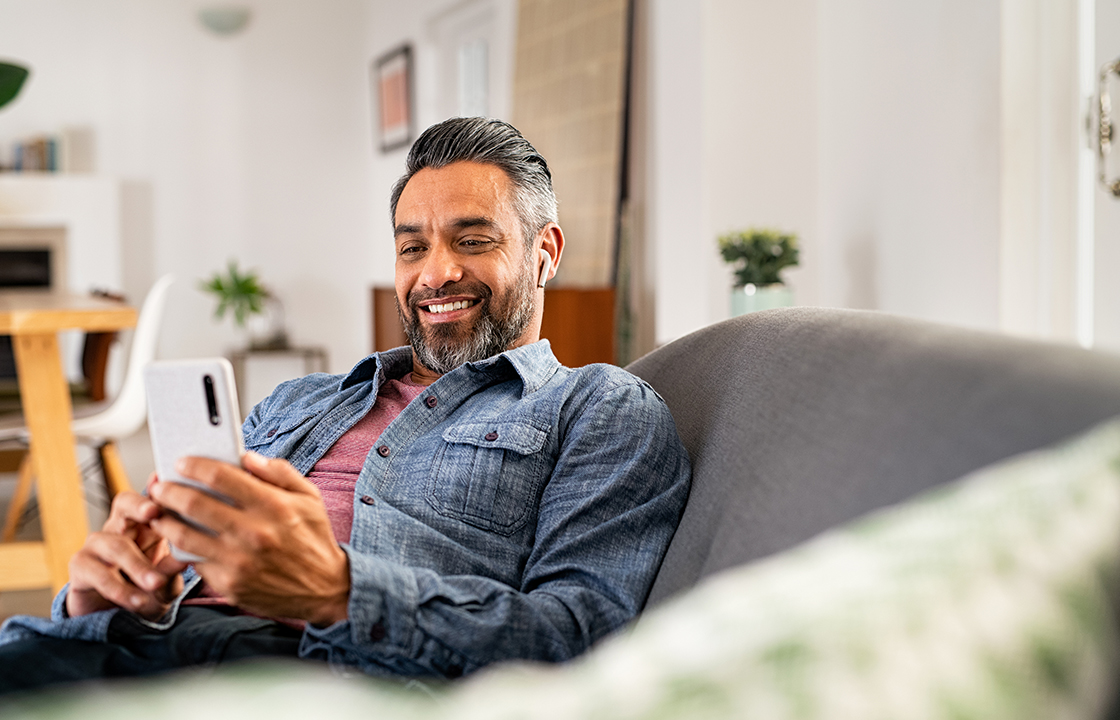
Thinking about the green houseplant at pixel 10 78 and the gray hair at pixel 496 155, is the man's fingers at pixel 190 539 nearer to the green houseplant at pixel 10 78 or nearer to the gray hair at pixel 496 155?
the gray hair at pixel 496 155

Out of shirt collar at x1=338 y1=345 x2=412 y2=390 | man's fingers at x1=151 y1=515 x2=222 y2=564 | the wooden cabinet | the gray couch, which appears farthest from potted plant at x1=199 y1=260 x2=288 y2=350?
man's fingers at x1=151 y1=515 x2=222 y2=564

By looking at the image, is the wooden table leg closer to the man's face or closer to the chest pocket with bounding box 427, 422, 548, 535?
the man's face

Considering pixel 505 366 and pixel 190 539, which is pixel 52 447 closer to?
pixel 505 366

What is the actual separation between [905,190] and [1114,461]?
2339 millimetres

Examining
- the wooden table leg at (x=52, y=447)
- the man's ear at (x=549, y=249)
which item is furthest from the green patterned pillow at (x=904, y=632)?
the wooden table leg at (x=52, y=447)

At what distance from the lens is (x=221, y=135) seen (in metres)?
6.48

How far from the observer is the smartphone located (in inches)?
32.2

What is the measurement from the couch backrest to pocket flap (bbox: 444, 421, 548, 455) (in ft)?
0.57

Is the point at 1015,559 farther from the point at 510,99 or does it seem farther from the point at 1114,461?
the point at 510,99

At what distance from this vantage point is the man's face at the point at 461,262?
135 centimetres

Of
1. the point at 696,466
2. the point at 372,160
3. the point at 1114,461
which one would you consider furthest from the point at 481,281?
the point at 372,160

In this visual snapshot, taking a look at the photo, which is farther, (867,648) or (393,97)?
(393,97)

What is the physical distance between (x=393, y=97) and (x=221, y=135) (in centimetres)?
121

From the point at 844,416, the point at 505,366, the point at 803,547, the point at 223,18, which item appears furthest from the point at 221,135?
the point at 803,547
